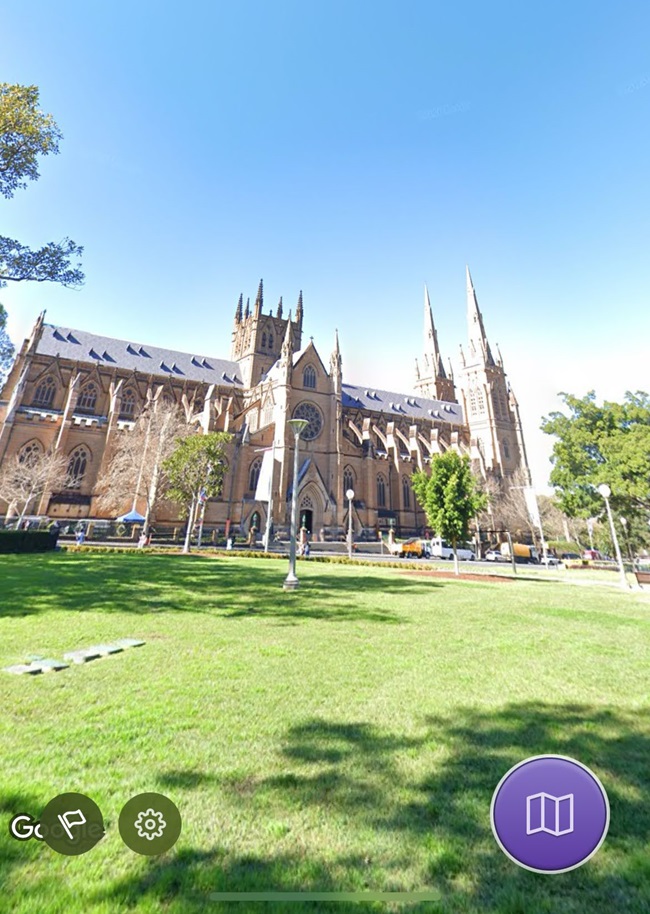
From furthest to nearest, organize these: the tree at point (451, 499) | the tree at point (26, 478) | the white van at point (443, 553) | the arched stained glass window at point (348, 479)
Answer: the arched stained glass window at point (348, 479)
the white van at point (443, 553)
the tree at point (26, 478)
the tree at point (451, 499)

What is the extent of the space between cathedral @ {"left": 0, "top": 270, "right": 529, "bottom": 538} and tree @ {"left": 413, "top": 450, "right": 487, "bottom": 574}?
9931 mm

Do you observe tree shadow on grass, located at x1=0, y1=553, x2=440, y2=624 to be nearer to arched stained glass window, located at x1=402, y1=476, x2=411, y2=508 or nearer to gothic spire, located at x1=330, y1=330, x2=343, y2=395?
gothic spire, located at x1=330, y1=330, x2=343, y2=395

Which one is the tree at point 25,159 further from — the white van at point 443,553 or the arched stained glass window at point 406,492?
the arched stained glass window at point 406,492

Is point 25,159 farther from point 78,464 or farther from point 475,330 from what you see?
point 475,330

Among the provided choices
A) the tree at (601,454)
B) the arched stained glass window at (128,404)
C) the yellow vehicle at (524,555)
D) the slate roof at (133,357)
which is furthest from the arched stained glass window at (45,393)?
the yellow vehicle at (524,555)

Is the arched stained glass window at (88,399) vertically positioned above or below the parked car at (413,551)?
above

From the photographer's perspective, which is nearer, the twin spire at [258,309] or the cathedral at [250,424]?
the cathedral at [250,424]

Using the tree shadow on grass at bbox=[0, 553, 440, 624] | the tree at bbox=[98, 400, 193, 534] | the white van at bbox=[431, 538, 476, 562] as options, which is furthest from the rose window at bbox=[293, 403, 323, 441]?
the tree shadow on grass at bbox=[0, 553, 440, 624]

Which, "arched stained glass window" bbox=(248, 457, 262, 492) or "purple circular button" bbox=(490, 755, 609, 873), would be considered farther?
"arched stained glass window" bbox=(248, 457, 262, 492)

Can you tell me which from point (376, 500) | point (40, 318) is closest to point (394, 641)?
point (376, 500)

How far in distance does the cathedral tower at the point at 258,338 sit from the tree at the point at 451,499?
37.2 meters

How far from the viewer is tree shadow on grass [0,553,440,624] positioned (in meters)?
7.79

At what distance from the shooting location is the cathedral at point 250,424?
37.2 meters

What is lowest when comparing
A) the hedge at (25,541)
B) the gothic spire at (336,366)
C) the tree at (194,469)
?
the hedge at (25,541)
